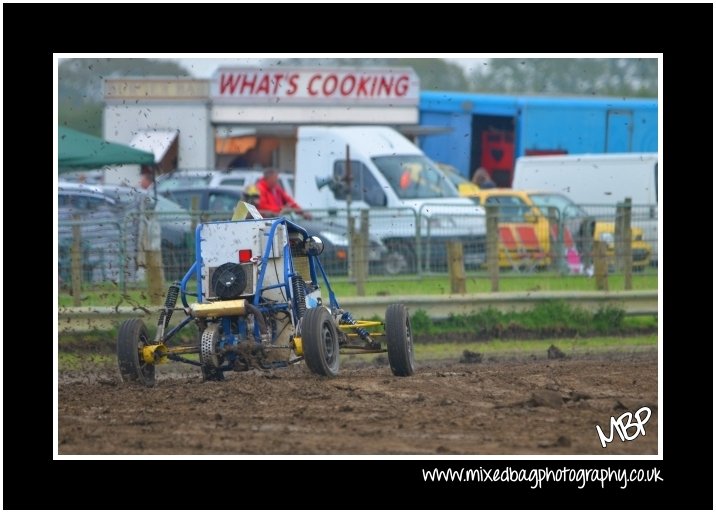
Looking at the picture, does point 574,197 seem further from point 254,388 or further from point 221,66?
point 254,388

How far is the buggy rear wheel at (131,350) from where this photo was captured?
1052 centimetres

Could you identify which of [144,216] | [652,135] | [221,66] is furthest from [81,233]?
[652,135]

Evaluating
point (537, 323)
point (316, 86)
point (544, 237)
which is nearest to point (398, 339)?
point (537, 323)

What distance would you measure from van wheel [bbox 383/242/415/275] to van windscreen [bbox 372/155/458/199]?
4.33 m

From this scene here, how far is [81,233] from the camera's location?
15.7 meters

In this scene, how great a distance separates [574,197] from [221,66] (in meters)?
7.41

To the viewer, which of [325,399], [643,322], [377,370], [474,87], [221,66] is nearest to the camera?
[325,399]

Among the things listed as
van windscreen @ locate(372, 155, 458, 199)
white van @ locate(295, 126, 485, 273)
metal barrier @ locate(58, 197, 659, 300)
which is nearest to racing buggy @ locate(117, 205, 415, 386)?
metal barrier @ locate(58, 197, 659, 300)

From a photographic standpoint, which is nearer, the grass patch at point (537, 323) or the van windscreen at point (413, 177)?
the grass patch at point (537, 323)

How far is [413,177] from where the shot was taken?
21.4 meters

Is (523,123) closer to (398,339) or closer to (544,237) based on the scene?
(544,237)

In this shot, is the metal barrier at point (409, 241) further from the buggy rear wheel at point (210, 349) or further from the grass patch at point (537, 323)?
the buggy rear wheel at point (210, 349)

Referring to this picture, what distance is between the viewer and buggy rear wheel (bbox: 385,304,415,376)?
11.0m

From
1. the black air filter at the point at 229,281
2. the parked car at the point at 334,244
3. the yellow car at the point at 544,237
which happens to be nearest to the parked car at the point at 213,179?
the parked car at the point at 334,244
